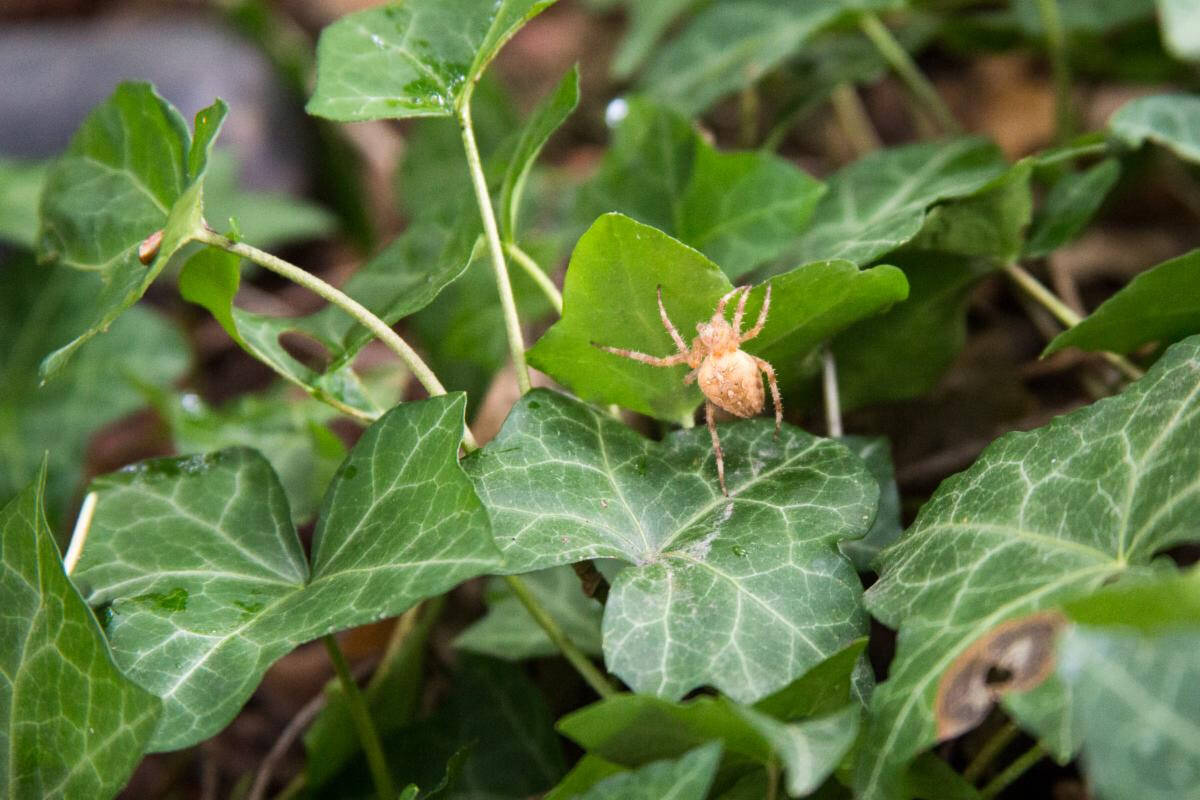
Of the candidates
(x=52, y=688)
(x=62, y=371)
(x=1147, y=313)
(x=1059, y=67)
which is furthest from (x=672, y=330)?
(x=62, y=371)

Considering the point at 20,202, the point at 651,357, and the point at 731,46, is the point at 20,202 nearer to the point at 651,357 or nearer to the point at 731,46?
the point at 731,46

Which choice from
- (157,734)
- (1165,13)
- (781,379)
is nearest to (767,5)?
(1165,13)

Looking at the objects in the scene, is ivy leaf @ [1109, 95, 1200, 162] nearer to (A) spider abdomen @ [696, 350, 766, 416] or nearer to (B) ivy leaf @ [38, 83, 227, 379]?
(A) spider abdomen @ [696, 350, 766, 416]

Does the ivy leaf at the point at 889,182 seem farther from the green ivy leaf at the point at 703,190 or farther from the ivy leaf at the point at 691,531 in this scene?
the ivy leaf at the point at 691,531

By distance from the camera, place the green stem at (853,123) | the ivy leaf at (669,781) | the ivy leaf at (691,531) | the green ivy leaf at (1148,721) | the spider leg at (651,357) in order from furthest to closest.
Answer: the green stem at (853,123) → the spider leg at (651,357) → the ivy leaf at (691,531) → the ivy leaf at (669,781) → the green ivy leaf at (1148,721)

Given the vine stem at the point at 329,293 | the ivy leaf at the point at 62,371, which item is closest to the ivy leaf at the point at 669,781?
the vine stem at the point at 329,293
